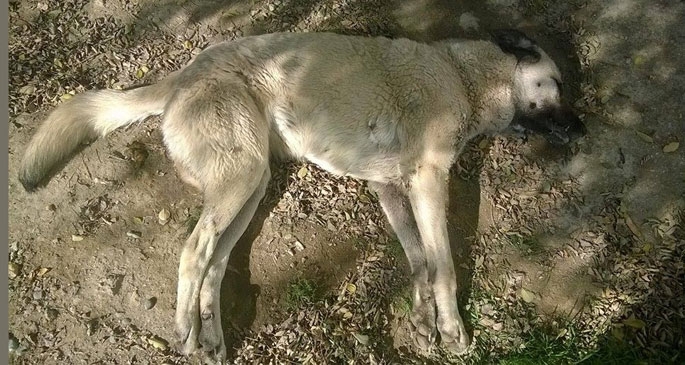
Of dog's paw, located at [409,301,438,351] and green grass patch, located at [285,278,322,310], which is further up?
green grass patch, located at [285,278,322,310]

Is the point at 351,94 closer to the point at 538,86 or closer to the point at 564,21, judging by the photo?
the point at 538,86

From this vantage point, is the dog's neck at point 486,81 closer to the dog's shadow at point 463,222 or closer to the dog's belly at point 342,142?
the dog's shadow at point 463,222

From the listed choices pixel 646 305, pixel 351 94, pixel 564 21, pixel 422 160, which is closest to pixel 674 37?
pixel 564 21

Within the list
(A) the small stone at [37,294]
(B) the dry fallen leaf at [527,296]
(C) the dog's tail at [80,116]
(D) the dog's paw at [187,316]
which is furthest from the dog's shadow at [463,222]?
A: (A) the small stone at [37,294]

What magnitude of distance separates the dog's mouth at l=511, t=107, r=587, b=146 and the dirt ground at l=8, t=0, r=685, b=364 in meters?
0.21

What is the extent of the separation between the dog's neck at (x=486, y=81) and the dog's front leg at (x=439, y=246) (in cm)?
54

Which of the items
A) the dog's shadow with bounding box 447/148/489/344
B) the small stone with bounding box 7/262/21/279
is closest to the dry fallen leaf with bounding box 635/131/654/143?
the dog's shadow with bounding box 447/148/489/344

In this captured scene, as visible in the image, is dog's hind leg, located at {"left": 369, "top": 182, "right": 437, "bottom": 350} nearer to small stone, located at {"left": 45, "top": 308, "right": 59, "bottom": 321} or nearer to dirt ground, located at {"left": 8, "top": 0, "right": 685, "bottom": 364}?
dirt ground, located at {"left": 8, "top": 0, "right": 685, "bottom": 364}

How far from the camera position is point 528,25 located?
15.5ft

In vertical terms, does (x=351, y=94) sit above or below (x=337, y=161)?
above

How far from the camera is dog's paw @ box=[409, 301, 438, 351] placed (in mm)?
3809

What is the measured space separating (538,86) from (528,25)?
0.84 meters

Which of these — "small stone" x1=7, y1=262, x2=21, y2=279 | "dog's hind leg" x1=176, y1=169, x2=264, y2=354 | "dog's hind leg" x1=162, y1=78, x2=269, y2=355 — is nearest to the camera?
"dog's hind leg" x1=162, y1=78, x2=269, y2=355

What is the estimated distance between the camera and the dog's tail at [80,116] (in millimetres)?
3791
